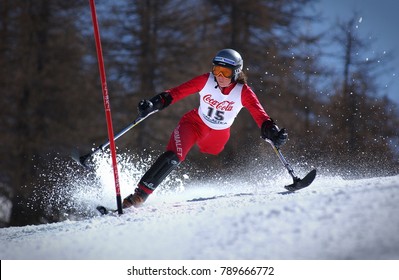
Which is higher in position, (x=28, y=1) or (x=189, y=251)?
(x=189, y=251)

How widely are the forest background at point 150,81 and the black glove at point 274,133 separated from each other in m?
7.92

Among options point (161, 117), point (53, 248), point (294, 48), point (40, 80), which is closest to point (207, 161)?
point (161, 117)

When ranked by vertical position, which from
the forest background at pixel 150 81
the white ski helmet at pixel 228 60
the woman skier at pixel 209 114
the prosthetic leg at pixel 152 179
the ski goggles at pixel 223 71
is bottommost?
the forest background at pixel 150 81

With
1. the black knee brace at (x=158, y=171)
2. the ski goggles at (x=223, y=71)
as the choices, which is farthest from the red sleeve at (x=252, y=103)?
the black knee brace at (x=158, y=171)

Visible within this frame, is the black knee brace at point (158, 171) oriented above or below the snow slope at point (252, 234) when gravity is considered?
below

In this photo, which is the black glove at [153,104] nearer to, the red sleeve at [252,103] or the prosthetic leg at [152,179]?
the prosthetic leg at [152,179]

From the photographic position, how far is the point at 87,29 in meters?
15.3

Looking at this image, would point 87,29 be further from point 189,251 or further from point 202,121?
point 189,251

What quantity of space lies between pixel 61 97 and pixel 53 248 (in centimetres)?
1235

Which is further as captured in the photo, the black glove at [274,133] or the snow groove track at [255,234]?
the black glove at [274,133]

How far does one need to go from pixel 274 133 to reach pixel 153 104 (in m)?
1.29

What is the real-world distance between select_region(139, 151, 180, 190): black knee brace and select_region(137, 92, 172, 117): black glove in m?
0.50

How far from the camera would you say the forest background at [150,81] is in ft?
44.1
